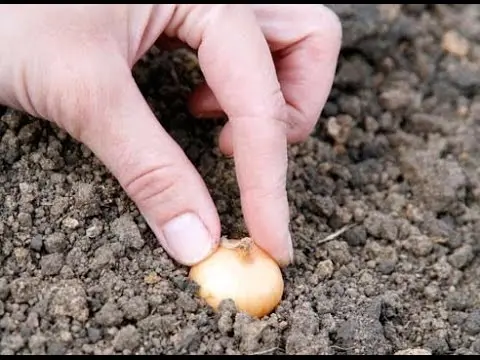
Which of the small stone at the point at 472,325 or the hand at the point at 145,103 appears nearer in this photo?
Answer: the hand at the point at 145,103

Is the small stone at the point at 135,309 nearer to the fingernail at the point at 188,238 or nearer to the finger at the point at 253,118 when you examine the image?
the fingernail at the point at 188,238

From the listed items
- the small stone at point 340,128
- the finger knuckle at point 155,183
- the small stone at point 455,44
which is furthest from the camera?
the small stone at point 455,44

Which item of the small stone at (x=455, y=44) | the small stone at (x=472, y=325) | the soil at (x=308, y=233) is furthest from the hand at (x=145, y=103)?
the small stone at (x=455, y=44)

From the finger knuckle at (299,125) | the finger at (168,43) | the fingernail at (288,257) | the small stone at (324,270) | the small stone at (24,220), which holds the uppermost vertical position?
the finger at (168,43)

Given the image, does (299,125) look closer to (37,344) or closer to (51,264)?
(51,264)

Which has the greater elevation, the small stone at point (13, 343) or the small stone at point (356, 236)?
the small stone at point (13, 343)

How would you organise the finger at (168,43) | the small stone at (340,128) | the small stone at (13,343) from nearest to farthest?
1. the small stone at (13,343)
2. the finger at (168,43)
3. the small stone at (340,128)

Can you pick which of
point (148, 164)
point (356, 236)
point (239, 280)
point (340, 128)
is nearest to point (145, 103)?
point (148, 164)
